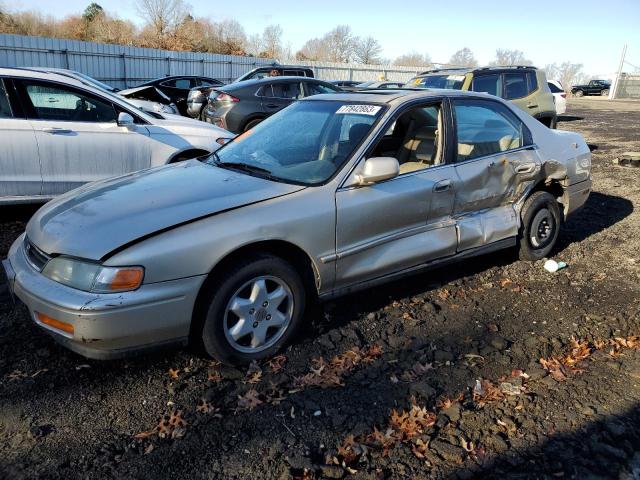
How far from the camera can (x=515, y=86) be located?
33.4 feet

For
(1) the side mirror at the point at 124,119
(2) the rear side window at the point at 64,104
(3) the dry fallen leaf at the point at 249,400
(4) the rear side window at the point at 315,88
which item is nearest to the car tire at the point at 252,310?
(3) the dry fallen leaf at the point at 249,400

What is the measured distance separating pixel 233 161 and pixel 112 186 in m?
0.86

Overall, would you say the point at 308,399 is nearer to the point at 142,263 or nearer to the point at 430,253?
the point at 142,263

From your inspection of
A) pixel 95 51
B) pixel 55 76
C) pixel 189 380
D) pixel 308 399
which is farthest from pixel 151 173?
pixel 95 51

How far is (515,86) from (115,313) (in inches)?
370

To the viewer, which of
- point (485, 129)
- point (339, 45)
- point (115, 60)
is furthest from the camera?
point (339, 45)

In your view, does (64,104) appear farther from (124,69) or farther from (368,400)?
(124,69)

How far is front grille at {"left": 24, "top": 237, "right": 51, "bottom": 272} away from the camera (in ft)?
9.99

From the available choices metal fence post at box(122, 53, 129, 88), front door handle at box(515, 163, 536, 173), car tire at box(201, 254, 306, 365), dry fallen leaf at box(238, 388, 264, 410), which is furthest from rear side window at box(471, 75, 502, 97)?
metal fence post at box(122, 53, 129, 88)

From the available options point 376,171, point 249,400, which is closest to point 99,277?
point 249,400

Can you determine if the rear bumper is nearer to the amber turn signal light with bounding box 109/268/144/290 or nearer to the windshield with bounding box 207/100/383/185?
the windshield with bounding box 207/100/383/185

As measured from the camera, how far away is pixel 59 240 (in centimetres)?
300

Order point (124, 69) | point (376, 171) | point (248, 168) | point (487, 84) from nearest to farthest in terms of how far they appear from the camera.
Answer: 1. point (376, 171)
2. point (248, 168)
3. point (487, 84)
4. point (124, 69)

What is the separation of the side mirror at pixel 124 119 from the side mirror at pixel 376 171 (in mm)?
3412
